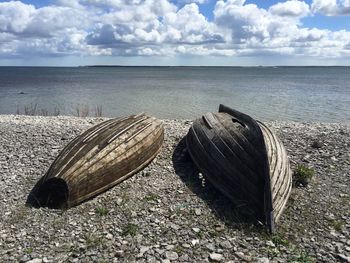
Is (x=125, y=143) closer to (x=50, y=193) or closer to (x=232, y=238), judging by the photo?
(x=50, y=193)

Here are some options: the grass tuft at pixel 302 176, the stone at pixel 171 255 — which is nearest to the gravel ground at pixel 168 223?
the stone at pixel 171 255

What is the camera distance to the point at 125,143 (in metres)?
10.4

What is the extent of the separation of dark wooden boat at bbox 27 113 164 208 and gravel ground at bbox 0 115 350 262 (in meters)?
0.27

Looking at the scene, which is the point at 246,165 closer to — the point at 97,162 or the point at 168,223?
the point at 168,223

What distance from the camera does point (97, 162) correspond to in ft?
30.8

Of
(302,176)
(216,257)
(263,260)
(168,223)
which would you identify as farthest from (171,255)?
(302,176)

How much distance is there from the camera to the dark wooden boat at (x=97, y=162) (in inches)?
342

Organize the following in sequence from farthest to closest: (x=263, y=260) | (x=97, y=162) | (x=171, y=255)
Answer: (x=97, y=162), (x=171, y=255), (x=263, y=260)

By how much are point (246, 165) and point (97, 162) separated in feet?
11.0

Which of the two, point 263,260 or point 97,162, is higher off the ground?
point 97,162

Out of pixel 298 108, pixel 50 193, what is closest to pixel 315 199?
pixel 50 193

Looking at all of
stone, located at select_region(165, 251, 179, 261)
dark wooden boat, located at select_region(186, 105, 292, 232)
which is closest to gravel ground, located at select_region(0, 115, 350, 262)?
stone, located at select_region(165, 251, 179, 261)

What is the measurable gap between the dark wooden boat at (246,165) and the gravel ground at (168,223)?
0.92 feet

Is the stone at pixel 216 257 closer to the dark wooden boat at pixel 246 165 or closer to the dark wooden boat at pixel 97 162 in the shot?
the dark wooden boat at pixel 246 165
